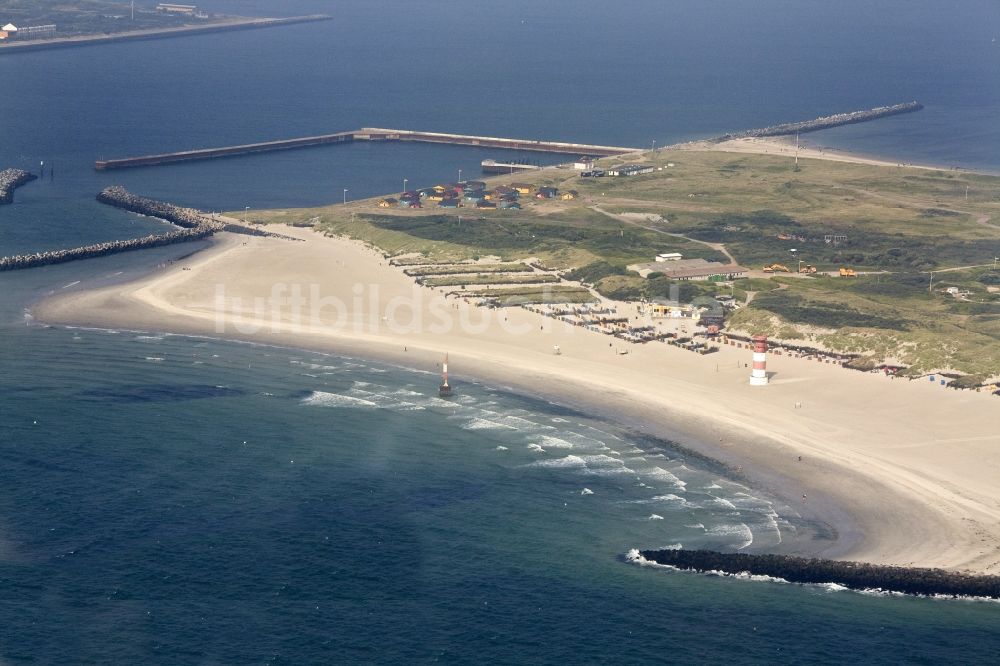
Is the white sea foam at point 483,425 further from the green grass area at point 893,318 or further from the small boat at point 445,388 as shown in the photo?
the green grass area at point 893,318

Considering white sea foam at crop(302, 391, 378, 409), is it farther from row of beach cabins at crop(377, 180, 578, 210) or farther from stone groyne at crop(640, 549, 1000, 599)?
row of beach cabins at crop(377, 180, 578, 210)

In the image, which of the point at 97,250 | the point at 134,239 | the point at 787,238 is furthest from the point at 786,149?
the point at 97,250

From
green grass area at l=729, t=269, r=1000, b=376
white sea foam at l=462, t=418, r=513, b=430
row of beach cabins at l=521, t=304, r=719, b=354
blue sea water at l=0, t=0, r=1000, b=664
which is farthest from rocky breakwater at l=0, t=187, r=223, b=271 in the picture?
green grass area at l=729, t=269, r=1000, b=376

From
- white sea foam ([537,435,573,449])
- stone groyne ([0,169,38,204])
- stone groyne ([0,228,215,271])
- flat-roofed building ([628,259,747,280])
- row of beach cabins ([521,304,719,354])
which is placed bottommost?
white sea foam ([537,435,573,449])

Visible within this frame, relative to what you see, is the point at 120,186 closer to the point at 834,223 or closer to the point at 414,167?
the point at 414,167

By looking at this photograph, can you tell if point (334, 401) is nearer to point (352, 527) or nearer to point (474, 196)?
point (352, 527)

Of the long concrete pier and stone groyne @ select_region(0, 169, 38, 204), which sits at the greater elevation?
the long concrete pier
